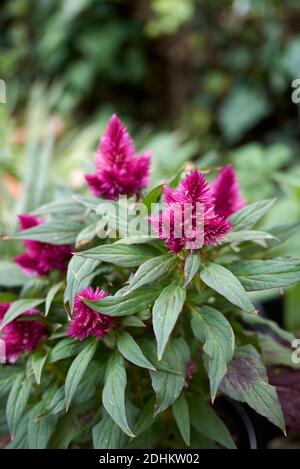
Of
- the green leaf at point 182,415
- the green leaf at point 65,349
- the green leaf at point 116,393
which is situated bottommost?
the green leaf at point 182,415

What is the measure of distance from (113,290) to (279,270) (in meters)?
0.26

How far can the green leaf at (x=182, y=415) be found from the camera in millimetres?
833

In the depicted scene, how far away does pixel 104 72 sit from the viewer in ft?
12.6

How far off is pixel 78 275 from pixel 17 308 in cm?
12

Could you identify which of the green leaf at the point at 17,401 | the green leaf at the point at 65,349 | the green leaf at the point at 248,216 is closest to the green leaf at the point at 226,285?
the green leaf at the point at 248,216

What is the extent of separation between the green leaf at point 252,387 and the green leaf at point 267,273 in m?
0.12

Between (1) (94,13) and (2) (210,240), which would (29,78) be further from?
(2) (210,240)

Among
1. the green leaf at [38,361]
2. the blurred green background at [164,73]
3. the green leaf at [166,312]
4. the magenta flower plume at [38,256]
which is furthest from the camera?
the blurred green background at [164,73]

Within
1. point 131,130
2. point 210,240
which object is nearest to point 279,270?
point 210,240

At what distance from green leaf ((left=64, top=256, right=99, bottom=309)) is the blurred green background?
66.7 inches

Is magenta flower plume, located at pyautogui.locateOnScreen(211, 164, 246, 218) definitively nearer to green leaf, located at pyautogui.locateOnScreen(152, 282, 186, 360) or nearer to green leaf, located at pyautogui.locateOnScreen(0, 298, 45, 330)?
green leaf, located at pyautogui.locateOnScreen(152, 282, 186, 360)

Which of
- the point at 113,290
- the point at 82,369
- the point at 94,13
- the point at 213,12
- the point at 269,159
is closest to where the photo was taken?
the point at 82,369

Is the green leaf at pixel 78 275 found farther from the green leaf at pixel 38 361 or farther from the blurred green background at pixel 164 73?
the blurred green background at pixel 164 73

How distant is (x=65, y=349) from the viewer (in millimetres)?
854
